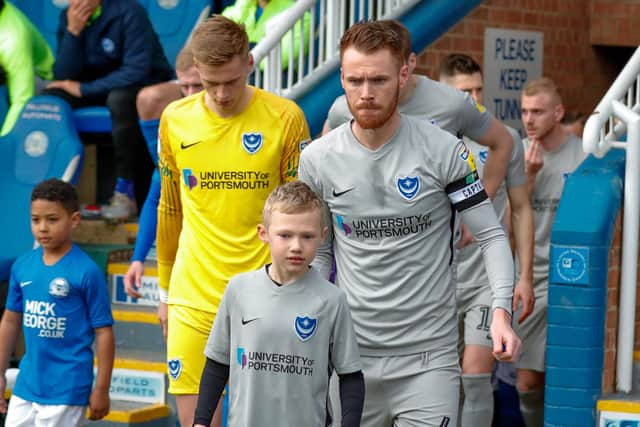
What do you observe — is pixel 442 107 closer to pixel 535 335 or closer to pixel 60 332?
pixel 60 332

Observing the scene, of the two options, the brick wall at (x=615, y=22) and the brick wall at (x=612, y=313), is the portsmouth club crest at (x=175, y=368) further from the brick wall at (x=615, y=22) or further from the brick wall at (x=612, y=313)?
the brick wall at (x=615, y=22)

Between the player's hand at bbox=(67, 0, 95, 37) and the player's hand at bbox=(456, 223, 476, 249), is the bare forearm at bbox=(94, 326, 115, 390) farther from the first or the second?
the player's hand at bbox=(67, 0, 95, 37)

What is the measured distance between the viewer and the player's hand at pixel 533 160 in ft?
22.9

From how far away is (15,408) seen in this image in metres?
5.96

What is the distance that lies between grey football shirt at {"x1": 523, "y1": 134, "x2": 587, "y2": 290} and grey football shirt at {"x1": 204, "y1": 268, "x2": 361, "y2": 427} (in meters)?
2.94

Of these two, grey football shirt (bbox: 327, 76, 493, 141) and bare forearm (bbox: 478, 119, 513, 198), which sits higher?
grey football shirt (bbox: 327, 76, 493, 141)

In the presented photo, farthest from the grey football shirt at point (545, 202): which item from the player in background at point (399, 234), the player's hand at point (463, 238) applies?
the player in background at point (399, 234)

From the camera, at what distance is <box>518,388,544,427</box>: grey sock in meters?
7.01

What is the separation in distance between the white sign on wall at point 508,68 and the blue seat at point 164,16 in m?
2.05

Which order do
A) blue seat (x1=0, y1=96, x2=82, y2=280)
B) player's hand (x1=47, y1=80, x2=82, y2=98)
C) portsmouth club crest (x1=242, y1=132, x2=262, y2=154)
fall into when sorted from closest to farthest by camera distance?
1. portsmouth club crest (x1=242, y1=132, x2=262, y2=154)
2. blue seat (x1=0, y1=96, x2=82, y2=280)
3. player's hand (x1=47, y1=80, x2=82, y2=98)

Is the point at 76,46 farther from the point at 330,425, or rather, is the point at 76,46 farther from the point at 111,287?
the point at 330,425

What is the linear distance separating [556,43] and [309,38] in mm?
3275

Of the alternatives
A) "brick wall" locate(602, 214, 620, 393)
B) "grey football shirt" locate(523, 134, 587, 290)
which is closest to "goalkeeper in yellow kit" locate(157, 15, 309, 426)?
"brick wall" locate(602, 214, 620, 393)

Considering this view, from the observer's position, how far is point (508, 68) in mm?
10242
